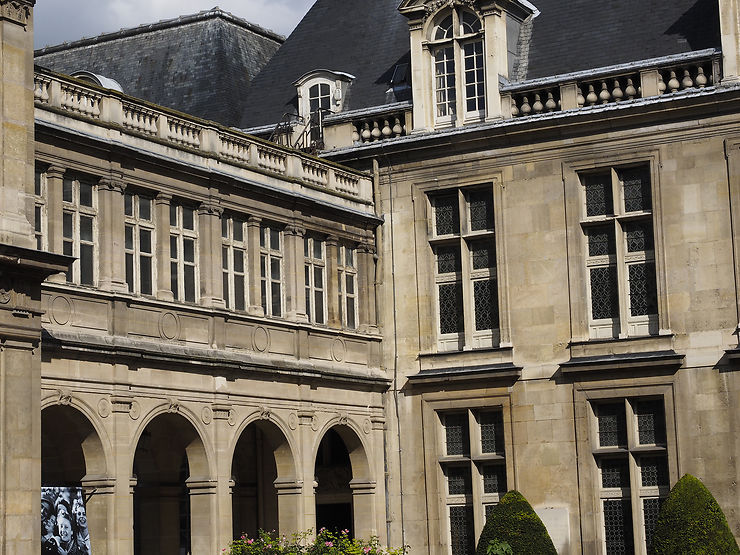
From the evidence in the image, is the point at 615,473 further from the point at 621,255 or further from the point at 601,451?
the point at 621,255

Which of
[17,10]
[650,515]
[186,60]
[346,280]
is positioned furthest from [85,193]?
[186,60]

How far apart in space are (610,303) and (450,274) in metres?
3.39

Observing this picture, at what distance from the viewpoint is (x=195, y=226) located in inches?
1087

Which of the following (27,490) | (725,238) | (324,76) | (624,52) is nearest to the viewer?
(27,490)

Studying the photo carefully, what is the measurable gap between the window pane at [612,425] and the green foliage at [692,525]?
2.09 metres

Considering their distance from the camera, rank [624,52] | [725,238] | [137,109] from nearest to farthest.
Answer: [137,109]
[725,238]
[624,52]

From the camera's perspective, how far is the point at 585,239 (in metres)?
30.3

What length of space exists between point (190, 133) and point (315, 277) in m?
4.30

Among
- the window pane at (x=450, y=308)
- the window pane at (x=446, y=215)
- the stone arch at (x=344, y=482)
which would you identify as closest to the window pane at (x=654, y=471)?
the window pane at (x=450, y=308)

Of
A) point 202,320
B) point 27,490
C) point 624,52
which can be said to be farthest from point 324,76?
point 27,490

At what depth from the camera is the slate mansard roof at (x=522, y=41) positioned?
102 ft

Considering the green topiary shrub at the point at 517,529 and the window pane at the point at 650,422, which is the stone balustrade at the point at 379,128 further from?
the green topiary shrub at the point at 517,529

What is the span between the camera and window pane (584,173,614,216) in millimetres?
30344

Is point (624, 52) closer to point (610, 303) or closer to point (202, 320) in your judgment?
point (610, 303)
